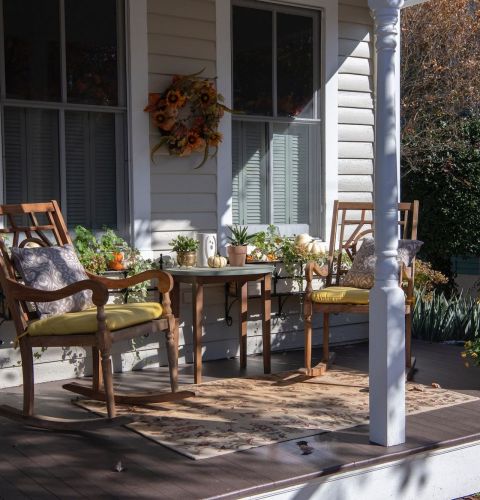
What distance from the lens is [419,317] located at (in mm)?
6402

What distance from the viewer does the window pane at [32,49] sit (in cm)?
471

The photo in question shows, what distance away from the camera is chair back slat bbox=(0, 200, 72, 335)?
3.91 meters

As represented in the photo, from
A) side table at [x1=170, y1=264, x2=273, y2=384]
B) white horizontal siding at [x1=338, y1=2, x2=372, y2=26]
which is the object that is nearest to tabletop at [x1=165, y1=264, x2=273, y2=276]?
side table at [x1=170, y1=264, x2=273, y2=384]

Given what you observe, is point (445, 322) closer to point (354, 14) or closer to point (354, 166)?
point (354, 166)

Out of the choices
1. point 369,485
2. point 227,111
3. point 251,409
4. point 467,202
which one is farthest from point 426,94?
point 369,485

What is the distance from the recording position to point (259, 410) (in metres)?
4.07

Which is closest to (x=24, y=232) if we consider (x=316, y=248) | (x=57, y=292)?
(x=57, y=292)

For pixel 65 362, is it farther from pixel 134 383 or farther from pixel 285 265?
pixel 285 265

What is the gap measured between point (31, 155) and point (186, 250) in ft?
3.56

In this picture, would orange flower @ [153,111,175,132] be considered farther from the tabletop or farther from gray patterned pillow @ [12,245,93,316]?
gray patterned pillow @ [12,245,93,316]

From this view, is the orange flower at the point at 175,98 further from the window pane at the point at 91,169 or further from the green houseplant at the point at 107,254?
the green houseplant at the point at 107,254

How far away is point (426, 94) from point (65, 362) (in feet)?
22.3

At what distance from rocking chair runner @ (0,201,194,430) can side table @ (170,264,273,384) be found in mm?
468

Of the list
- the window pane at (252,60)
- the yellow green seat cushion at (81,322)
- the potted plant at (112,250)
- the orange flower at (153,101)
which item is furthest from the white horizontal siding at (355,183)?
the yellow green seat cushion at (81,322)
